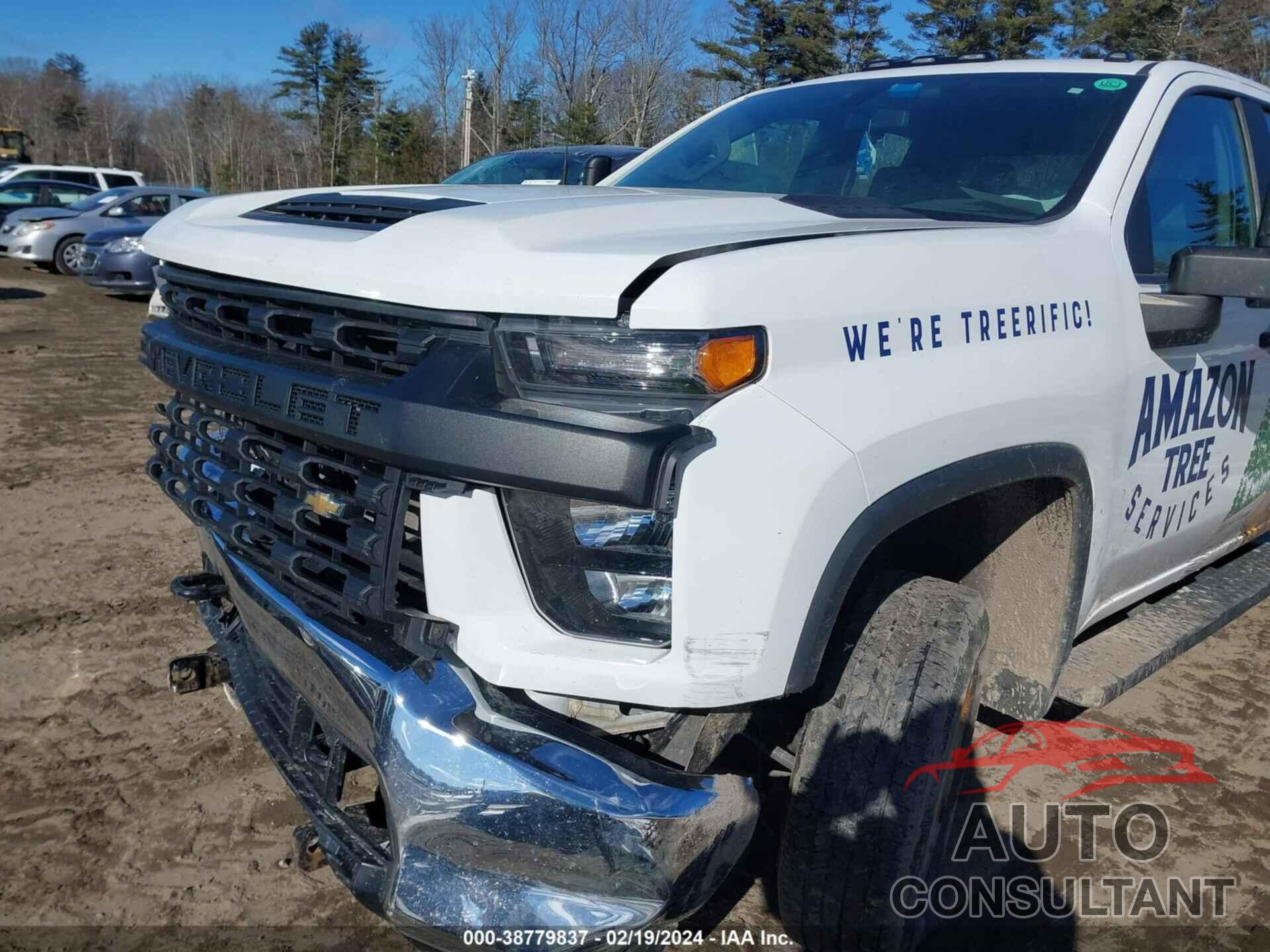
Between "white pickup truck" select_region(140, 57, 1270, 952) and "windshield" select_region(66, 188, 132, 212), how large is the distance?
16461 mm

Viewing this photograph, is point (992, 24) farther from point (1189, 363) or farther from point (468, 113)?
point (1189, 363)

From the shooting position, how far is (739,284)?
1.73 m

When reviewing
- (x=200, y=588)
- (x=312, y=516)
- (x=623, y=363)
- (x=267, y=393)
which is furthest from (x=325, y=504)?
(x=200, y=588)

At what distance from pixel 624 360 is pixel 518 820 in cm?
80

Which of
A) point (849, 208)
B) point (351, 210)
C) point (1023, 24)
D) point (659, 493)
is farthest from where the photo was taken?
point (1023, 24)

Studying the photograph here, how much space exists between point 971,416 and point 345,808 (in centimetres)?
149

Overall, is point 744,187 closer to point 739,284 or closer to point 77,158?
point 739,284

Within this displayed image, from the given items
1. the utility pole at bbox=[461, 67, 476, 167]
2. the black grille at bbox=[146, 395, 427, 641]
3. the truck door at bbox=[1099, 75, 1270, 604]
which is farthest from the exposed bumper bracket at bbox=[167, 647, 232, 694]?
the utility pole at bbox=[461, 67, 476, 167]

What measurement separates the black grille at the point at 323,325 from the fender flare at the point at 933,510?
76 cm

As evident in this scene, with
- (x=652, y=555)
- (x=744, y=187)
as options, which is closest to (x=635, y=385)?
(x=652, y=555)

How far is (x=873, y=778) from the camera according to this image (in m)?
2.04

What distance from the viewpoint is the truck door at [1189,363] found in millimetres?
2645

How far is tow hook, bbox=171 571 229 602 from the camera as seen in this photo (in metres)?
2.72

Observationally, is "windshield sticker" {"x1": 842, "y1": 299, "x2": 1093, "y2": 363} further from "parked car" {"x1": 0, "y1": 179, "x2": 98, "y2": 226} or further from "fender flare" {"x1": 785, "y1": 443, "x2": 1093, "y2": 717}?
"parked car" {"x1": 0, "y1": 179, "x2": 98, "y2": 226}
